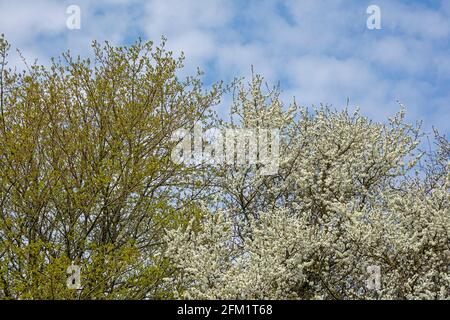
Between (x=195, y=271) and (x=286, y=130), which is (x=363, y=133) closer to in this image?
(x=286, y=130)

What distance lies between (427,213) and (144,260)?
6135mm

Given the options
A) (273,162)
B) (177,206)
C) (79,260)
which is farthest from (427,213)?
(79,260)

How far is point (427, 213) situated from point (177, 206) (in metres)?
5.80

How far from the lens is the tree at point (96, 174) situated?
12.4 metres

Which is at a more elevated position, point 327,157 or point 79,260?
point 327,157

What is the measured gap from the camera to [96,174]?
13016 mm

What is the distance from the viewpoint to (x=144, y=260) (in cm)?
1373

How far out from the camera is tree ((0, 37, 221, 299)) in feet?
40.8

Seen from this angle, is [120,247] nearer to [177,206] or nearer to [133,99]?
[177,206]

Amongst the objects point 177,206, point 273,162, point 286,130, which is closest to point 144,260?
point 177,206
